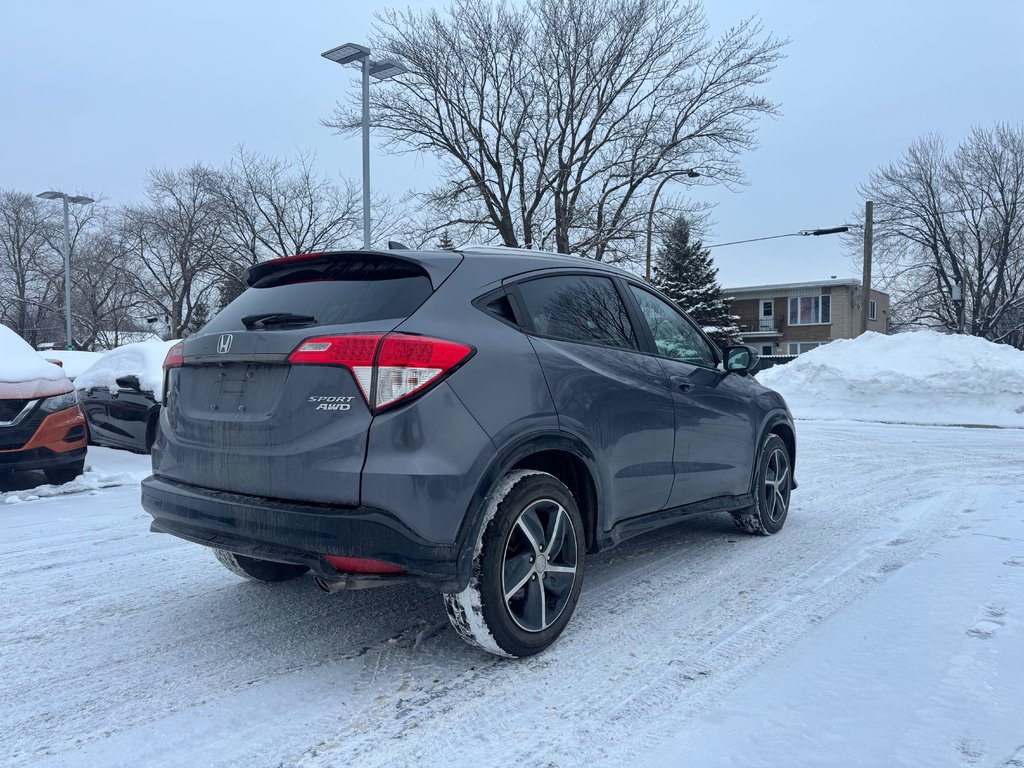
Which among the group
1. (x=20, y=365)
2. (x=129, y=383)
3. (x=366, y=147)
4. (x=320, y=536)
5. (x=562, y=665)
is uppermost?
(x=366, y=147)

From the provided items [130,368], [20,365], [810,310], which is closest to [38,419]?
[20,365]

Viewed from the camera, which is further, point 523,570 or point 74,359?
point 74,359

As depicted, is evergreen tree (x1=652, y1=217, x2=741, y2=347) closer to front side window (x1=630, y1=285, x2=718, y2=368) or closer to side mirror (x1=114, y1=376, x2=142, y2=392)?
side mirror (x1=114, y1=376, x2=142, y2=392)

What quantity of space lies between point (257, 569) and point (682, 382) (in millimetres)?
2535

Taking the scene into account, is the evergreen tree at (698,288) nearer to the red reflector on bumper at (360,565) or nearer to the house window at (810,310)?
the house window at (810,310)

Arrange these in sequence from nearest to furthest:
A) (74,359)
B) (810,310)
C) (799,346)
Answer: (74,359)
(810,310)
(799,346)

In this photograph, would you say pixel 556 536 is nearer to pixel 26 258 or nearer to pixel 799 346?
pixel 799 346

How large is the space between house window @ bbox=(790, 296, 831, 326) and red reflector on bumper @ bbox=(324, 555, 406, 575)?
47.5 metres

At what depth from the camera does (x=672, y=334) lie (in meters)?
4.59

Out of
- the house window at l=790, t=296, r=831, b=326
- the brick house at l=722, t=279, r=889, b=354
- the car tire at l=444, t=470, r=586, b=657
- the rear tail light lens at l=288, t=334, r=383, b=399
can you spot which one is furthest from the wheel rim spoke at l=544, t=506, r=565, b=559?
the house window at l=790, t=296, r=831, b=326

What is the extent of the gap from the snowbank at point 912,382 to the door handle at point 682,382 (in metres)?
14.0

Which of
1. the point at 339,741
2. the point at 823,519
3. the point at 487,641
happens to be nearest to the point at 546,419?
the point at 487,641

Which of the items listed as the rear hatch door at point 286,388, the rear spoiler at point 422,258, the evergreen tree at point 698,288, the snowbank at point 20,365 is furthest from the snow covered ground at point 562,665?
the evergreen tree at point 698,288

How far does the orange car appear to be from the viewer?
671 centimetres
